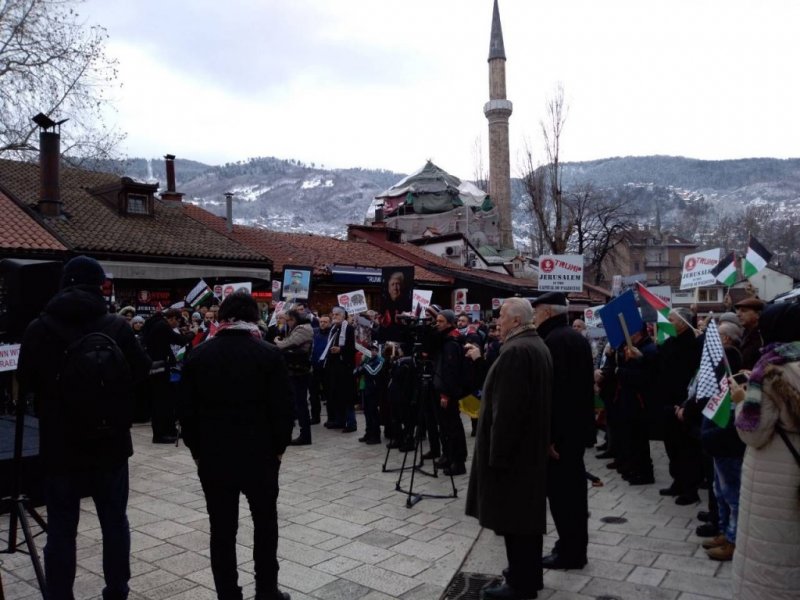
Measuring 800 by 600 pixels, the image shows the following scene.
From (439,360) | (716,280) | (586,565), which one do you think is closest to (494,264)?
(716,280)

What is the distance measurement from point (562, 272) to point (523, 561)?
6.55 metres

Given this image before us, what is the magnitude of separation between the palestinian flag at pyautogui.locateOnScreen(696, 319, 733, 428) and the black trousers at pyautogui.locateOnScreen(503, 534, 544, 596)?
1346mm

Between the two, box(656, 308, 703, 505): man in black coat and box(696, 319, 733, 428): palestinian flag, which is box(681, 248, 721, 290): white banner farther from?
box(696, 319, 733, 428): palestinian flag

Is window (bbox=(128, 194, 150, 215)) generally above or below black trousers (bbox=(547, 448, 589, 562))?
above

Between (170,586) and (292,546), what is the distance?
41.9 inches

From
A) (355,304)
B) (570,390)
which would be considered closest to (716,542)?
(570,390)

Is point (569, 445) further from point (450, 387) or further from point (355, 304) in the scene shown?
point (355, 304)

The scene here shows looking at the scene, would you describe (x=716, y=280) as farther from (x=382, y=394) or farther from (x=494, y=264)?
(x=494, y=264)

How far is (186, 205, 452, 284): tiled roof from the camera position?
992 inches

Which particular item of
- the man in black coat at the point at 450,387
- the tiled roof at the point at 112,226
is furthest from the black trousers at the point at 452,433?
the tiled roof at the point at 112,226

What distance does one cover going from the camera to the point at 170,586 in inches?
167

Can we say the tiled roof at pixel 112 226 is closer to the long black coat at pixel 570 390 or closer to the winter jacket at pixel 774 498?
the long black coat at pixel 570 390

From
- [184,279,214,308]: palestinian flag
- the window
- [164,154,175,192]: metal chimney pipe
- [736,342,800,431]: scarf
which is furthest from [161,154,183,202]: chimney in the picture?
[736,342,800,431]: scarf

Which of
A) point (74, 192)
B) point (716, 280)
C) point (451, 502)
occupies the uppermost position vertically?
point (74, 192)
